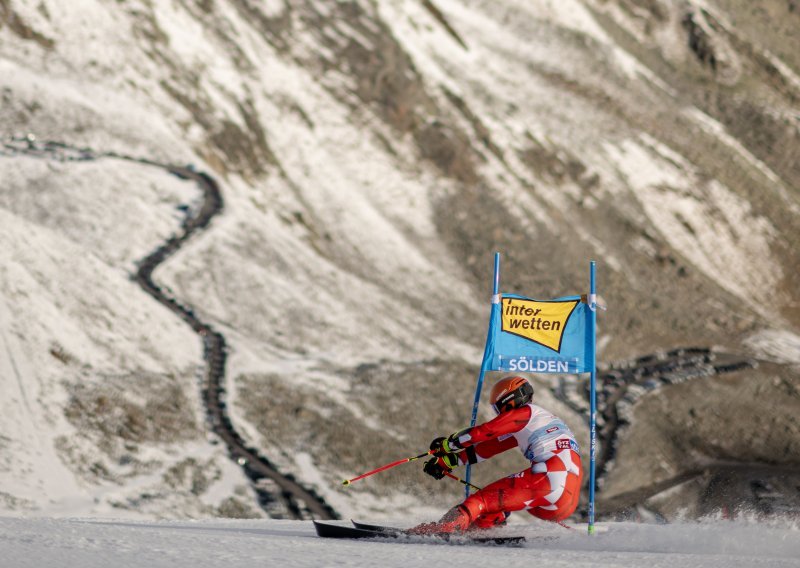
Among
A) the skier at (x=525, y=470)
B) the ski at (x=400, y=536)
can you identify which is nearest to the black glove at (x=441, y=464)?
the skier at (x=525, y=470)

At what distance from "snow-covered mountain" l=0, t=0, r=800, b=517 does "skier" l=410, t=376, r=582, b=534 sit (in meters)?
12.3

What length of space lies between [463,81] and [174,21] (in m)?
14.0

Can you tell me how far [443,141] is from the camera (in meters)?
46.2

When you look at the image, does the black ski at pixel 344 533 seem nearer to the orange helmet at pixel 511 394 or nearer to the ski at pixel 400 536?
the ski at pixel 400 536

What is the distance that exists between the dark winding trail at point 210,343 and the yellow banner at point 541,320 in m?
11.8

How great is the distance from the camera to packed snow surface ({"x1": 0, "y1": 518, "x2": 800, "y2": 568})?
663 cm

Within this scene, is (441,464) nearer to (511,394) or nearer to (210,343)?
(511,394)

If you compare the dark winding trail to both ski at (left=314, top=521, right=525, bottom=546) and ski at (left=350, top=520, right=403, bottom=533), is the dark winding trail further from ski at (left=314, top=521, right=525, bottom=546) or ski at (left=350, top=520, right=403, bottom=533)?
→ ski at (left=314, top=521, right=525, bottom=546)

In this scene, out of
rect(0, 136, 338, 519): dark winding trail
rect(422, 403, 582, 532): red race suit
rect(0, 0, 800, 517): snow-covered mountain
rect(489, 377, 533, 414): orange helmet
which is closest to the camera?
rect(422, 403, 582, 532): red race suit

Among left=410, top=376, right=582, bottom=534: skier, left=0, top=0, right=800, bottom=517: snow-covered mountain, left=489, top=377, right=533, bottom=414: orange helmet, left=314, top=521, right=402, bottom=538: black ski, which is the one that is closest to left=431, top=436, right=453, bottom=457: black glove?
left=410, top=376, right=582, bottom=534: skier

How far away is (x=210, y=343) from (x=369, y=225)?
41.4 feet

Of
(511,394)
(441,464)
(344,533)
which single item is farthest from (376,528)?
(511,394)

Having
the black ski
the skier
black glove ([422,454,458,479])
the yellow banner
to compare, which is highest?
the yellow banner

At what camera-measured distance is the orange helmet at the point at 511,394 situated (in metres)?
10.1
